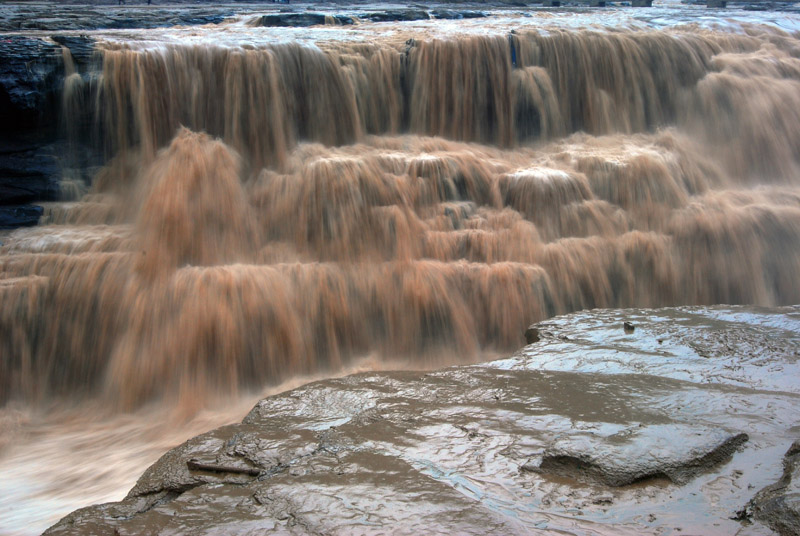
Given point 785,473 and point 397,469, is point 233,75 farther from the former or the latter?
point 785,473

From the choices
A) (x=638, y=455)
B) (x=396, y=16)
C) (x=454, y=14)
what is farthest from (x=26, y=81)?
(x=454, y=14)

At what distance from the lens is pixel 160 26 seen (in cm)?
1068

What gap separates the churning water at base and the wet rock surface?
4.80 ft

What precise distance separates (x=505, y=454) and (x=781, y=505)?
107 cm

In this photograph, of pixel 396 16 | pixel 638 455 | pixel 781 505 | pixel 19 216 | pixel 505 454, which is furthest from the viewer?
pixel 396 16

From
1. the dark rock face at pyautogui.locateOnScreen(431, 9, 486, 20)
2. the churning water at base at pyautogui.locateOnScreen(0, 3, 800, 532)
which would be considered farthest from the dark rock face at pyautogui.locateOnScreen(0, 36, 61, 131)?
the dark rock face at pyautogui.locateOnScreen(431, 9, 486, 20)

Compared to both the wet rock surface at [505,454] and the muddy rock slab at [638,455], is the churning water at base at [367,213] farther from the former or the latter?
the muddy rock slab at [638,455]

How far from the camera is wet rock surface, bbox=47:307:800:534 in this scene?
2.82 m

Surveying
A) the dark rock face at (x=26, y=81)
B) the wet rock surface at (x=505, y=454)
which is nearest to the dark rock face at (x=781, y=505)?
the wet rock surface at (x=505, y=454)

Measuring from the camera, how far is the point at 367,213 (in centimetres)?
678

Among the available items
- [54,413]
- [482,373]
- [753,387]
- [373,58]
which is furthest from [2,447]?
[373,58]

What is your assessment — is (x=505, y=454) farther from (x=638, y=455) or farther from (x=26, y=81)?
(x=26, y=81)

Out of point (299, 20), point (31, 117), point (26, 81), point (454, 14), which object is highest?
point (454, 14)

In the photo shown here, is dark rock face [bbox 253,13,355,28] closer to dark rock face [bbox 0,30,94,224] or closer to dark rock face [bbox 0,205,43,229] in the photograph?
dark rock face [bbox 0,30,94,224]
